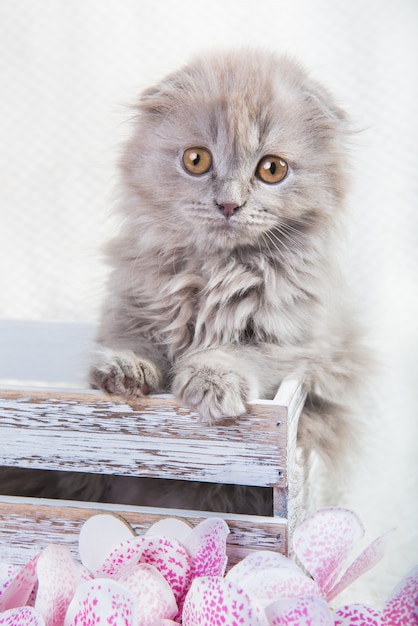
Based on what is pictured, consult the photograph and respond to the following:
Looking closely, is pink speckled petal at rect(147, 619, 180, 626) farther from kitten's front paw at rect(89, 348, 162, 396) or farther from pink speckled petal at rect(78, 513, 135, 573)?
kitten's front paw at rect(89, 348, 162, 396)

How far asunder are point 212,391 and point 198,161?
1.32 ft

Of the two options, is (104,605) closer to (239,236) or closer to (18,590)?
(18,590)

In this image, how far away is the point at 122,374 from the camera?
1.00 metres

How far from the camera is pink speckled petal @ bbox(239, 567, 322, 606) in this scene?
0.67 meters

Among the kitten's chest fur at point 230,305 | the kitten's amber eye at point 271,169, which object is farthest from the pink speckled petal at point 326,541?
the kitten's amber eye at point 271,169

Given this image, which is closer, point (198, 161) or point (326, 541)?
point (326, 541)

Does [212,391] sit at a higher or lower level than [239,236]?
lower

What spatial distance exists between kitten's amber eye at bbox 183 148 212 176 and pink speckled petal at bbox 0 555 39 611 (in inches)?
26.7

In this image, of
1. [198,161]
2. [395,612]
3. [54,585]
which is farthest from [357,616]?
[198,161]

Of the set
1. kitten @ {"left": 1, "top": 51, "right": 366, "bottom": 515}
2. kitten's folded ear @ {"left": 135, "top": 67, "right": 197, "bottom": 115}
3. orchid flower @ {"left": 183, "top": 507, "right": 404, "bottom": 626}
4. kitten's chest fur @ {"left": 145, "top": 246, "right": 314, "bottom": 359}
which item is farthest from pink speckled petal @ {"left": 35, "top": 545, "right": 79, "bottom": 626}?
kitten's folded ear @ {"left": 135, "top": 67, "right": 197, "bottom": 115}

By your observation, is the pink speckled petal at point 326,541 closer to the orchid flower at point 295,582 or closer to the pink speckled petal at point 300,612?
the orchid flower at point 295,582

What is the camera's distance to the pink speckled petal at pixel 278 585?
0.67 metres

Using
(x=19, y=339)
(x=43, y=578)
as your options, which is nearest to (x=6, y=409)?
(x=43, y=578)

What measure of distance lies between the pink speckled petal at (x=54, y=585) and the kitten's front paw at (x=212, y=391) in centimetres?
30
